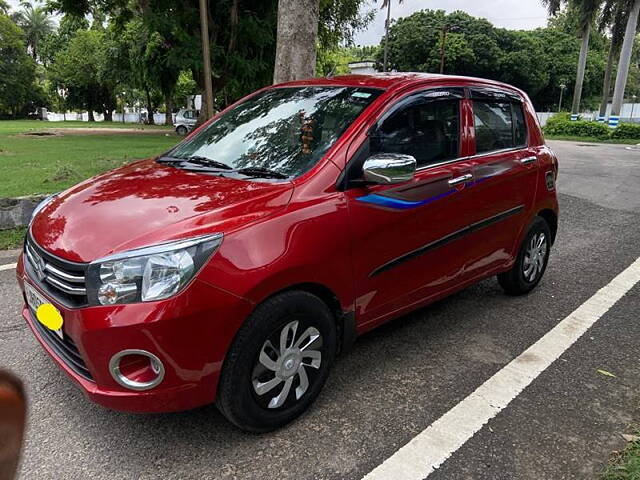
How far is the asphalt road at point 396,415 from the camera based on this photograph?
8.13 ft

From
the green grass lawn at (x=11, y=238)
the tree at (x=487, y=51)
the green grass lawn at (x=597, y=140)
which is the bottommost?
the green grass lawn at (x=597, y=140)

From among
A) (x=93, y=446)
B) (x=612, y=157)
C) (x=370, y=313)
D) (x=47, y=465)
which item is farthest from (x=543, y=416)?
(x=612, y=157)

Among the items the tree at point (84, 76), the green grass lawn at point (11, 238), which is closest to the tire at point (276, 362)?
the green grass lawn at point (11, 238)

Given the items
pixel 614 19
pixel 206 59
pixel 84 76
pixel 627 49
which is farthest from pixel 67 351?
pixel 84 76

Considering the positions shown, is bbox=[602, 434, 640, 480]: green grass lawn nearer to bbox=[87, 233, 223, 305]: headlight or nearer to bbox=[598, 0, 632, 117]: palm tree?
bbox=[87, 233, 223, 305]: headlight

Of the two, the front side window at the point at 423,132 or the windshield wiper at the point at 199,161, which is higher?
the front side window at the point at 423,132

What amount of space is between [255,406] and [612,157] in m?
18.1

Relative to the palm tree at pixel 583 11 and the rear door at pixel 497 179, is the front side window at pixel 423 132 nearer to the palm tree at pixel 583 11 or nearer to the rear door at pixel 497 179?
the rear door at pixel 497 179

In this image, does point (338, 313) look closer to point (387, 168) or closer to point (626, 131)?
point (387, 168)

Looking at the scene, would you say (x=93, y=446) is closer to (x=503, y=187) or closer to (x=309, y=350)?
(x=309, y=350)

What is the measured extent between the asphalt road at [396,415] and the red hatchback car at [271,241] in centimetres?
26

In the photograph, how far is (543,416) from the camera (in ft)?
9.54

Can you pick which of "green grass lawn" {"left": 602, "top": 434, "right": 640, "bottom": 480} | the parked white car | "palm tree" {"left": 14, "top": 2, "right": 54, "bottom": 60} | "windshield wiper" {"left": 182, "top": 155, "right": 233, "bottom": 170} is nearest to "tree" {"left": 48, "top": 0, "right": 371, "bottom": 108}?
the parked white car

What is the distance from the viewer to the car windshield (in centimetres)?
312
